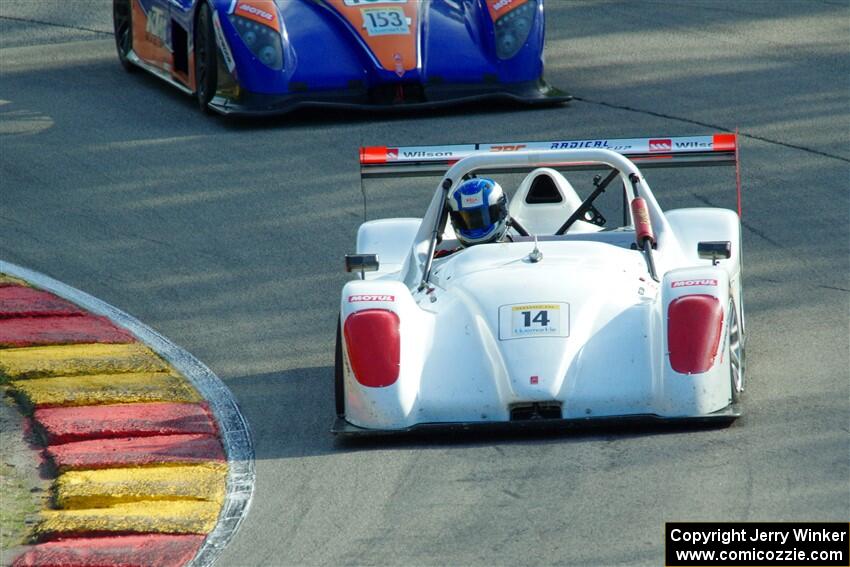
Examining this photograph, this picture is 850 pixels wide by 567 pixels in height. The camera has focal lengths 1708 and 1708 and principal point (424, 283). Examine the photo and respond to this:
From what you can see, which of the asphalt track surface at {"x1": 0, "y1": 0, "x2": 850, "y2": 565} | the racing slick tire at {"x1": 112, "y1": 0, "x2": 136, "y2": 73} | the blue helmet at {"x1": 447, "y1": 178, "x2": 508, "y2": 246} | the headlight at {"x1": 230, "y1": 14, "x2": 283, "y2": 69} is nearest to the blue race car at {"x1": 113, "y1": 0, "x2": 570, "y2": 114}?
the headlight at {"x1": 230, "y1": 14, "x2": 283, "y2": 69}

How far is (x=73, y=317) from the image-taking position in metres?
9.59

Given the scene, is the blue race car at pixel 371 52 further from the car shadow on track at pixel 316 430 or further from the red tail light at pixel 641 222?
the red tail light at pixel 641 222

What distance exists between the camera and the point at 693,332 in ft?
23.6

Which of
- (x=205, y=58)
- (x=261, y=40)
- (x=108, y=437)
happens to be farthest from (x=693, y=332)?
(x=205, y=58)

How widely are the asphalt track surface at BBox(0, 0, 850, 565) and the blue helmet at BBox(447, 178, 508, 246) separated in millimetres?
1065

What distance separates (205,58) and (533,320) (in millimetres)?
6607

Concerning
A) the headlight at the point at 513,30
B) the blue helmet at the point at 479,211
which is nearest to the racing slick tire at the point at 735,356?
the blue helmet at the point at 479,211

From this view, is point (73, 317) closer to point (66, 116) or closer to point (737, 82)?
point (66, 116)

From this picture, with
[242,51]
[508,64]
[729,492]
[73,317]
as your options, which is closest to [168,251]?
[73,317]

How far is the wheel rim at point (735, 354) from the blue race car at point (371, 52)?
5.38 meters

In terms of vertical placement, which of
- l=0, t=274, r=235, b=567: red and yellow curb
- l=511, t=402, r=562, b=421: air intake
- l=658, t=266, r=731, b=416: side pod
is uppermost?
l=658, t=266, r=731, b=416: side pod

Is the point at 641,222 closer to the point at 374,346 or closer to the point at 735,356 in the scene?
the point at 735,356

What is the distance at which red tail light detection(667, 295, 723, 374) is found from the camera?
23.5 ft

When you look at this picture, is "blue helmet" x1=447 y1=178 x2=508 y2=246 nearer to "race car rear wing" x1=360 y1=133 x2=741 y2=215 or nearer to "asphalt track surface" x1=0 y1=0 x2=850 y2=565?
"race car rear wing" x1=360 y1=133 x2=741 y2=215
